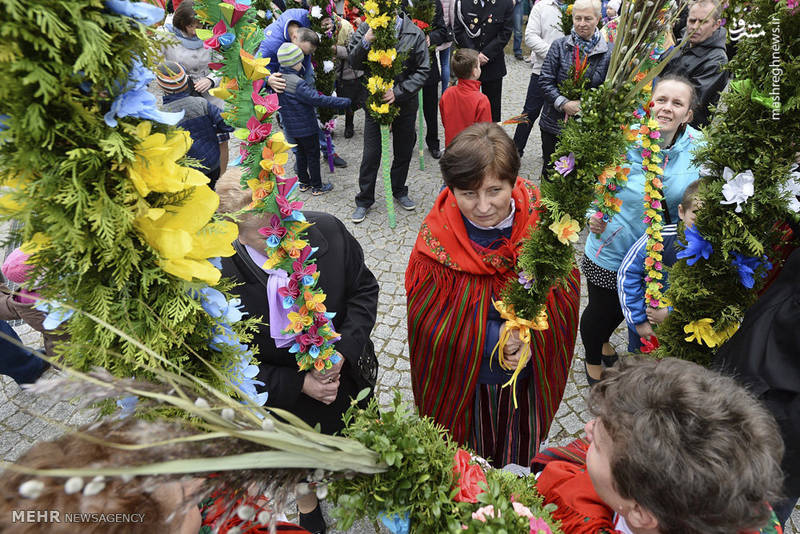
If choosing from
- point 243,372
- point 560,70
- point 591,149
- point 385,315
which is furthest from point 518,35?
point 243,372

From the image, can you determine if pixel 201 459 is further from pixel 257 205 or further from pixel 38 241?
pixel 257 205

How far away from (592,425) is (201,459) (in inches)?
47.5

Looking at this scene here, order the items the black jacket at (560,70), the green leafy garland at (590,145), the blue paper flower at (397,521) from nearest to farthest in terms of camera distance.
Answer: the blue paper flower at (397,521) < the green leafy garland at (590,145) < the black jacket at (560,70)

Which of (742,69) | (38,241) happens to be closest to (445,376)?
(742,69)

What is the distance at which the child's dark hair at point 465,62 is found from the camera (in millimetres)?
5551

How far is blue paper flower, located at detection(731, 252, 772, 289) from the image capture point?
75.4 inches

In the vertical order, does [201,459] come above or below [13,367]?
above

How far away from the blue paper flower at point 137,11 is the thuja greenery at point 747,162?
6.74 ft

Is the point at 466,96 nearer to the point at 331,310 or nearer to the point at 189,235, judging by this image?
the point at 331,310

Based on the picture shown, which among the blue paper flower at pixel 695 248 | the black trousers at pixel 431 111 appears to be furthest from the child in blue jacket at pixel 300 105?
the blue paper flower at pixel 695 248

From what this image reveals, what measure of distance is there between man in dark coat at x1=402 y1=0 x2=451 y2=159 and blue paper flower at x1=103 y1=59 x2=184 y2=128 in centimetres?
678

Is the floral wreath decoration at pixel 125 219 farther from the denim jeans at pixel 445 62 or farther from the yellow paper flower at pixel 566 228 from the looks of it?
the denim jeans at pixel 445 62

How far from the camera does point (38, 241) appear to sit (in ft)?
3.05

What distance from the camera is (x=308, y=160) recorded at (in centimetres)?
661
